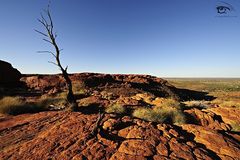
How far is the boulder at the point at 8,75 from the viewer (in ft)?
79.8

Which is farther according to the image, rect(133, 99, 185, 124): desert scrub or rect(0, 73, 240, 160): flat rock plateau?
rect(133, 99, 185, 124): desert scrub

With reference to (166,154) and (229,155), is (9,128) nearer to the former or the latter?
(166,154)

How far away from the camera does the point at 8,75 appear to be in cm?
2542

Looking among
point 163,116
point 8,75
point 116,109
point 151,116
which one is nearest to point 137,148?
point 151,116

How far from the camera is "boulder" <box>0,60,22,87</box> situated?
24.3m

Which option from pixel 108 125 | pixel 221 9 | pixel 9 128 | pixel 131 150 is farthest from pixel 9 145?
pixel 221 9

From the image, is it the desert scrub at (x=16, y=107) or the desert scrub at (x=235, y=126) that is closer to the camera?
the desert scrub at (x=235, y=126)

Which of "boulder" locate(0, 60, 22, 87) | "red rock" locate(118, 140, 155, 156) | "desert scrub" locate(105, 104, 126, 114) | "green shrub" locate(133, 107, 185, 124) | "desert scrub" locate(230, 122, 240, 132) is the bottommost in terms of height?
"desert scrub" locate(230, 122, 240, 132)

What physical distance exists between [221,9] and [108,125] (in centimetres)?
1701

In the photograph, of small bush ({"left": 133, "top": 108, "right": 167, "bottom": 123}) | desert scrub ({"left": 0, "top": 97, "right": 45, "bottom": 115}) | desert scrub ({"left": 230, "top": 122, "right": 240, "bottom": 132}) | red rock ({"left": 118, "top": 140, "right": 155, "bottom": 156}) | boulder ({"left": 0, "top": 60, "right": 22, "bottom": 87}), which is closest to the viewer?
red rock ({"left": 118, "top": 140, "right": 155, "bottom": 156})

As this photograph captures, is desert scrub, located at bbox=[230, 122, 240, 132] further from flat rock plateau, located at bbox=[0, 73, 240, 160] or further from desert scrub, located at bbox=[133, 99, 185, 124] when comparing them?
desert scrub, located at bbox=[133, 99, 185, 124]

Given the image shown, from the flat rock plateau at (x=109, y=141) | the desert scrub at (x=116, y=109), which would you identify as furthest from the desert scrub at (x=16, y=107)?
the desert scrub at (x=116, y=109)

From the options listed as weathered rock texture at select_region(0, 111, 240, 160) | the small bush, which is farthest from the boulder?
the small bush

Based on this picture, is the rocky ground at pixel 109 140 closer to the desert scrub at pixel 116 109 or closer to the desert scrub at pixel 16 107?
the desert scrub at pixel 16 107
